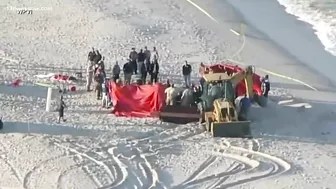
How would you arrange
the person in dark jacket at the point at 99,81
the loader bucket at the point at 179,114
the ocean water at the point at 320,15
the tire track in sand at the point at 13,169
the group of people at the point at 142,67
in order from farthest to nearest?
the ocean water at the point at 320,15 → the group of people at the point at 142,67 → the person in dark jacket at the point at 99,81 → the loader bucket at the point at 179,114 → the tire track in sand at the point at 13,169

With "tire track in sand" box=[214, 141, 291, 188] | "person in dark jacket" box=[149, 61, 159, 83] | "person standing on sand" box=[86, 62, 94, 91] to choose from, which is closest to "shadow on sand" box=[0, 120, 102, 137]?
"person standing on sand" box=[86, 62, 94, 91]

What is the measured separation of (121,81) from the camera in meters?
24.8

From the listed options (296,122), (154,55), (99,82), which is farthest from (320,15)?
(99,82)

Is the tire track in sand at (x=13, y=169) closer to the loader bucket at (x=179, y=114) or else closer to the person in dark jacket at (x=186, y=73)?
the loader bucket at (x=179, y=114)

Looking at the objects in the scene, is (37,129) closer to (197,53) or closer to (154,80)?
(154,80)

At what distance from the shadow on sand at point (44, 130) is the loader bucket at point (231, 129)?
115 inches

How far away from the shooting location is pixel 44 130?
22.5 metres

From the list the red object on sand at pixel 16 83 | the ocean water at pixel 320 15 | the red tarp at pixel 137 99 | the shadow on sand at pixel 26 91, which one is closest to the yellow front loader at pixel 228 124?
the red tarp at pixel 137 99

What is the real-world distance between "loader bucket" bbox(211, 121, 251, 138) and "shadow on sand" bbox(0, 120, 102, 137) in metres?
2.93

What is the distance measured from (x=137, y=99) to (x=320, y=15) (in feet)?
48.6

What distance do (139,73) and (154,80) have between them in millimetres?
483

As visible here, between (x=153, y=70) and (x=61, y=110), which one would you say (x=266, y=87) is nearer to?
(x=153, y=70)

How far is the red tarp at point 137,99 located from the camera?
23.7 m

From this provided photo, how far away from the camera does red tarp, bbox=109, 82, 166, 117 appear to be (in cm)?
2369
